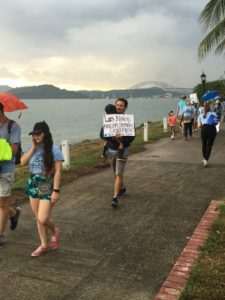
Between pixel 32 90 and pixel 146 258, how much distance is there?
199541 millimetres

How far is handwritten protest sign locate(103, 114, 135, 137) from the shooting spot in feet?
23.5

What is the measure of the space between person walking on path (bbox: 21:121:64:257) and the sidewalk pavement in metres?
0.51

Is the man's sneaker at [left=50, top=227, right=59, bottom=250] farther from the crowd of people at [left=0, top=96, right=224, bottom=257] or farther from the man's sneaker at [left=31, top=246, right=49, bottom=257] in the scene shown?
the man's sneaker at [left=31, top=246, right=49, bottom=257]

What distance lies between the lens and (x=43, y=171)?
4.96m

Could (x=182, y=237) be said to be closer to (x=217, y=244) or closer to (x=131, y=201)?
(x=217, y=244)

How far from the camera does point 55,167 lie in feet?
16.3

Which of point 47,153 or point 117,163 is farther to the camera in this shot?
point 117,163

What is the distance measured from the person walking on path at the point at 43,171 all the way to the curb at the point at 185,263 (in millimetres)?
1566

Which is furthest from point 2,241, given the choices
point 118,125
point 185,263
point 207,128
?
point 207,128

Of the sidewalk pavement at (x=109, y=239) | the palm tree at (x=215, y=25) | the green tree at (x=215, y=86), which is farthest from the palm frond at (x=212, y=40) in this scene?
the green tree at (x=215, y=86)

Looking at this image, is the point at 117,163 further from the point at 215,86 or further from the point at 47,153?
the point at 215,86

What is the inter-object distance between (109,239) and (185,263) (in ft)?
4.10

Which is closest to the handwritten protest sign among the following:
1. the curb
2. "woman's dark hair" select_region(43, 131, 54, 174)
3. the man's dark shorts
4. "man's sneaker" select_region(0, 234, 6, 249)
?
the man's dark shorts

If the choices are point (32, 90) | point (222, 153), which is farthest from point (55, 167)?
point (32, 90)
